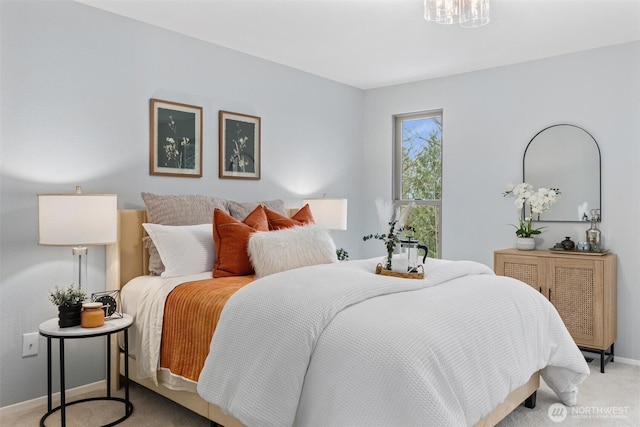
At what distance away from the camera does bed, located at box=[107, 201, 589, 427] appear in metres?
1.79

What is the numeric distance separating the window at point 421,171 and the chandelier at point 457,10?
86.2 inches

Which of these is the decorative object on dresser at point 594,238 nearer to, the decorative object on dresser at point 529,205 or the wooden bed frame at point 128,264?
the decorative object on dresser at point 529,205

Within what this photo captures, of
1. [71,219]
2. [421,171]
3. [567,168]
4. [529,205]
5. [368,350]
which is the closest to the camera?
[368,350]

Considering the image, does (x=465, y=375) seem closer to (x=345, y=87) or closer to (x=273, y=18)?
(x=273, y=18)

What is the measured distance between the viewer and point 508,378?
2.08 meters

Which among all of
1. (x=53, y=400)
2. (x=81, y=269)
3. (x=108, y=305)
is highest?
(x=81, y=269)

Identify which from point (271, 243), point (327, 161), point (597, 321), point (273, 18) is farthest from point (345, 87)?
point (597, 321)

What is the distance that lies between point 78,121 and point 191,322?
1.50m

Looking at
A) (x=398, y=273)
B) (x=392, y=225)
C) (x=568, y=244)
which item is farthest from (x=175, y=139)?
(x=568, y=244)

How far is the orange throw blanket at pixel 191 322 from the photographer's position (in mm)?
2318

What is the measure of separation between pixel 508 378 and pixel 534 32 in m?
2.47

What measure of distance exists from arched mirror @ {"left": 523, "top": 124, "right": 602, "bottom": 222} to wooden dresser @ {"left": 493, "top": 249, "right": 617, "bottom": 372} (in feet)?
1.41

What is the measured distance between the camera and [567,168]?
3.90m

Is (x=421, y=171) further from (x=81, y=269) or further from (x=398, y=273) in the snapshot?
(x=81, y=269)
